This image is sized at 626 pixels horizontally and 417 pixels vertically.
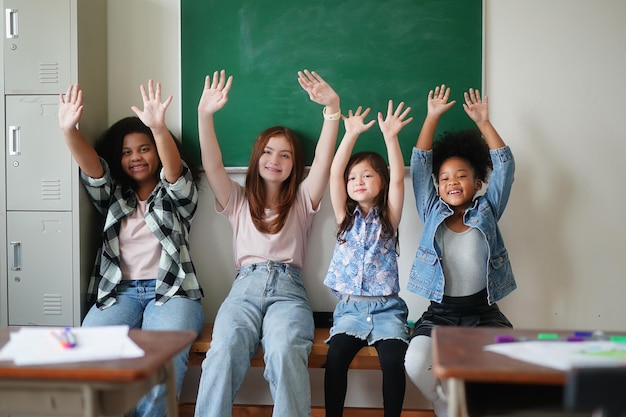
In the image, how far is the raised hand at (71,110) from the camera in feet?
7.84

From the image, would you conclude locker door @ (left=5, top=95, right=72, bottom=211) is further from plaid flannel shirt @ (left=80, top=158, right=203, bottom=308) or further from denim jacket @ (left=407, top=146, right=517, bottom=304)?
denim jacket @ (left=407, top=146, right=517, bottom=304)

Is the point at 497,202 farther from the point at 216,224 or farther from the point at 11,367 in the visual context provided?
the point at 11,367

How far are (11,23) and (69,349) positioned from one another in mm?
1827

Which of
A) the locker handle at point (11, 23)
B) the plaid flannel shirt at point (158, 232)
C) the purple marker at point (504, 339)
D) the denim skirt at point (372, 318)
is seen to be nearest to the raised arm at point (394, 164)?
the denim skirt at point (372, 318)

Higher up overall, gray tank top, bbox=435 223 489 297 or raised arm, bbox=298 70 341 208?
raised arm, bbox=298 70 341 208

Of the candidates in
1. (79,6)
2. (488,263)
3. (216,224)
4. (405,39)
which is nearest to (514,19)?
(405,39)

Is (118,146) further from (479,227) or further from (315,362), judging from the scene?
(479,227)

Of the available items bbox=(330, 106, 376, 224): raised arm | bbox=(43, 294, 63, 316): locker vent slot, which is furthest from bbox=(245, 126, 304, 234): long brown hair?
bbox=(43, 294, 63, 316): locker vent slot

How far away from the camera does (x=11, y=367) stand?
1230 millimetres

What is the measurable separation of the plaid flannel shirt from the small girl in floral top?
2.18ft

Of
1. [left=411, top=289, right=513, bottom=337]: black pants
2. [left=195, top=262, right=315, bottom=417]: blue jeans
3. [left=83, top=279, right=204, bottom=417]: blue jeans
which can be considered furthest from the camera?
[left=411, top=289, right=513, bottom=337]: black pants

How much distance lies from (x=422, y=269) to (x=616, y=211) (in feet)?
3.60

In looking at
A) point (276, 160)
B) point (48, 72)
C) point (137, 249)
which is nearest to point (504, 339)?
point (276, 160)

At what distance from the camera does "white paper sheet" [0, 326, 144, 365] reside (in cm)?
129
